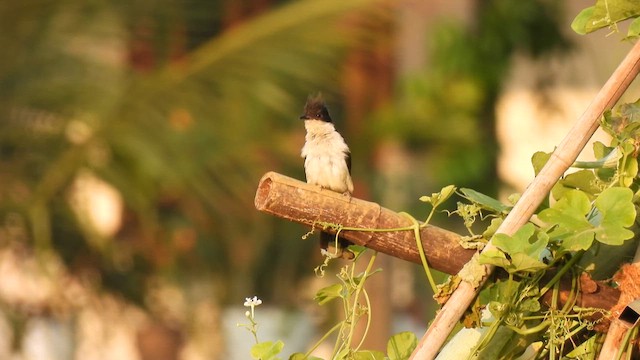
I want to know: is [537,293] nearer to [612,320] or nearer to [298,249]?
[612,320]

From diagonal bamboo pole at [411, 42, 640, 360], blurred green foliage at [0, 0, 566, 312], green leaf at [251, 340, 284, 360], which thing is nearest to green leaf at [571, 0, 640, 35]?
diagonal bamboo pole at [411, 42, 640, 360]

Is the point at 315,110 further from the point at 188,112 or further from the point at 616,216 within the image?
the point at 188,112

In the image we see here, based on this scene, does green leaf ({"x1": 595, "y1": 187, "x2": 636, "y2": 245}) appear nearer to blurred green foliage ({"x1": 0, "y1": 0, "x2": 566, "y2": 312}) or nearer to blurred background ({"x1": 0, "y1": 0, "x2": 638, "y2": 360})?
blurred background ({"x1": 0, "y1": 0, "x2": 638, "y2": 360})

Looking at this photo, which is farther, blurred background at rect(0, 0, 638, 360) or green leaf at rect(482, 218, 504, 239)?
blurred background at rect(0, 0, 638, 360)

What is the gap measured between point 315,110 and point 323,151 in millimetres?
93

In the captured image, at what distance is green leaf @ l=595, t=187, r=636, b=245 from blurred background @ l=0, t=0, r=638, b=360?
187 inches

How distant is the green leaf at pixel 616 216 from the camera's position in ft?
3.78

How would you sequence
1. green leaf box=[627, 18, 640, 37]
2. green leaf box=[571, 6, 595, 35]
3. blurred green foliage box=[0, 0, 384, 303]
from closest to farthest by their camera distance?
green leaf box=[627, 18, 640, 37]
green leaf box=[571, 6, 595, 35]
blurred green foliage box=[0, 0, 384, 303]

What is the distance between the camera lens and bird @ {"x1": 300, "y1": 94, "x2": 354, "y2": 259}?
207 centimetres

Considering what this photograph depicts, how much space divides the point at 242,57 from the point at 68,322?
1.76 metres

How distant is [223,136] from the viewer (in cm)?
653

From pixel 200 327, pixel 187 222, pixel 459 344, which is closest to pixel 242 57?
pixel 187 222

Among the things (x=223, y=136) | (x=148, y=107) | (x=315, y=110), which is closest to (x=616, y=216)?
(x=315, y=110)

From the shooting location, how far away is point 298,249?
7.55m
